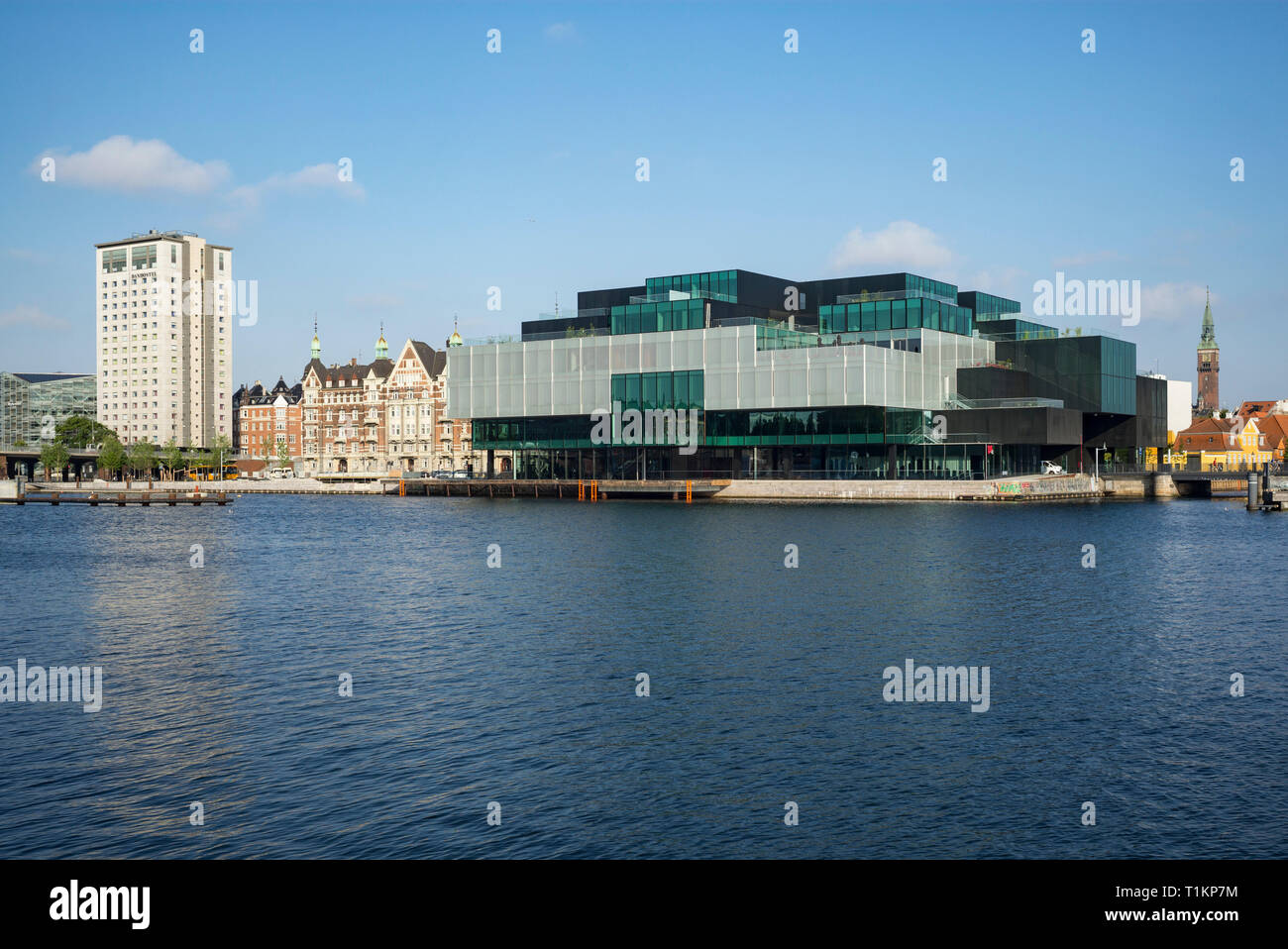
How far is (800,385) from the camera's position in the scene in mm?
122375

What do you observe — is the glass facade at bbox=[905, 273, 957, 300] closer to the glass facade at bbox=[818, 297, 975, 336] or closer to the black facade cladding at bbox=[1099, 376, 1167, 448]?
the glass facade at bbox=[818, 297, 975, 336]

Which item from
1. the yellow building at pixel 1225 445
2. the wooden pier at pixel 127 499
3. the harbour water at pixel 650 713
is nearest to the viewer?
the harbour water at pixel 650 713

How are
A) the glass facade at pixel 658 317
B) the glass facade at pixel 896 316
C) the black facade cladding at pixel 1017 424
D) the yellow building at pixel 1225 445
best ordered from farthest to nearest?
1. the yellow building at pixel 1225 445
2. the glass facade at pixel 658 317
3. the glass facade at pixel 896 316
4. the black facade cladding at pixel 1017 424

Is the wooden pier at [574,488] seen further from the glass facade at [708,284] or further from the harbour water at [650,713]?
the harbour water at [650,713]

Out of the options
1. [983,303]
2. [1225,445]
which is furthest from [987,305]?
[1225,445]

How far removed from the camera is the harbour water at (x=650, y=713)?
18.7 m

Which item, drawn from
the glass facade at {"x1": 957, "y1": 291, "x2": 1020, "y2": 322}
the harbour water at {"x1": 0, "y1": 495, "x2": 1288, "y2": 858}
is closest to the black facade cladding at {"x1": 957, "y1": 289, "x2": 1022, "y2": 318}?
the glass facade at {"x1": 957, "y1": 291, "x2": 1020, "y2": 322}

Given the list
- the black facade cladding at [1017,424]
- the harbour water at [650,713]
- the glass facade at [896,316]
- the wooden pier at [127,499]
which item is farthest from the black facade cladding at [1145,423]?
the wooden pier at [127,499]

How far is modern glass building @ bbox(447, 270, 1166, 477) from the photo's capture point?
122312mm

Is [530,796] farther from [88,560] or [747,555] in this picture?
[88,560]

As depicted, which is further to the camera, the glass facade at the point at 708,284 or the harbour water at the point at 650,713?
the glass facade at the point at 708,284

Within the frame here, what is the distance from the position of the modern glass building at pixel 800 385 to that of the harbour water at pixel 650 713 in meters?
63.9
